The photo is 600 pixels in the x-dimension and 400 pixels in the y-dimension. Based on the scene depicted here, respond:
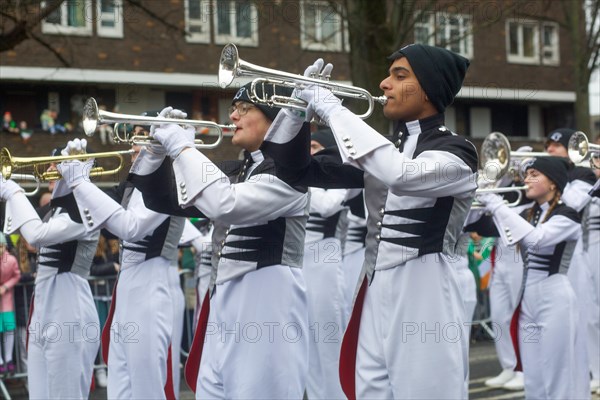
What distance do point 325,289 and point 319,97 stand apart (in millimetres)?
4502

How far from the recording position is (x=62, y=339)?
25.5 ft

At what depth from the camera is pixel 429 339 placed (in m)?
4.67

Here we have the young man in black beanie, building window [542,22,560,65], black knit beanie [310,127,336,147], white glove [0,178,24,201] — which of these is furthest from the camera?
building window [542,22,560,65]

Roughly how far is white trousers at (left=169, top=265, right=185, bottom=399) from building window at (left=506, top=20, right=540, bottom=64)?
87.7 ft

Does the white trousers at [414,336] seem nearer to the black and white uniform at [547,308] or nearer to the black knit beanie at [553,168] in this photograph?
the black and white uniform at [547,308]

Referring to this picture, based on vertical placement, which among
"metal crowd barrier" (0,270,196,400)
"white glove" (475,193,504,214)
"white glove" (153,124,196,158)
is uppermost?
"white glove" (153,124,196,158)

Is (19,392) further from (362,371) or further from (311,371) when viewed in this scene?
(362,371)

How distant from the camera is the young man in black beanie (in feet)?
15.0

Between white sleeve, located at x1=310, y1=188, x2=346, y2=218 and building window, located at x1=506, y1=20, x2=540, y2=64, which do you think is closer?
white sleeve, located at x1=310, y1=188, x2=346, y2=218

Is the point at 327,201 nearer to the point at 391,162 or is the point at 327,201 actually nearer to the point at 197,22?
the point at 391,162

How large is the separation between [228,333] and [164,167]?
0.98 meters

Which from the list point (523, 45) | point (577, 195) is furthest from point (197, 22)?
point (577, 195)

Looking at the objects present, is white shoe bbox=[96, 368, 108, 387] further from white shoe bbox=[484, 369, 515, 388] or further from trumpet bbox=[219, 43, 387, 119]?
trumpet bbox=[219, 43, 387, 119]

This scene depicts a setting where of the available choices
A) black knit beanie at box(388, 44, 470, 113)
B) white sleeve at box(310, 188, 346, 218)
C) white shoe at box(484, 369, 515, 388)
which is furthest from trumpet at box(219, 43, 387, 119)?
white shoe at box(484, 369, 515, 388)
